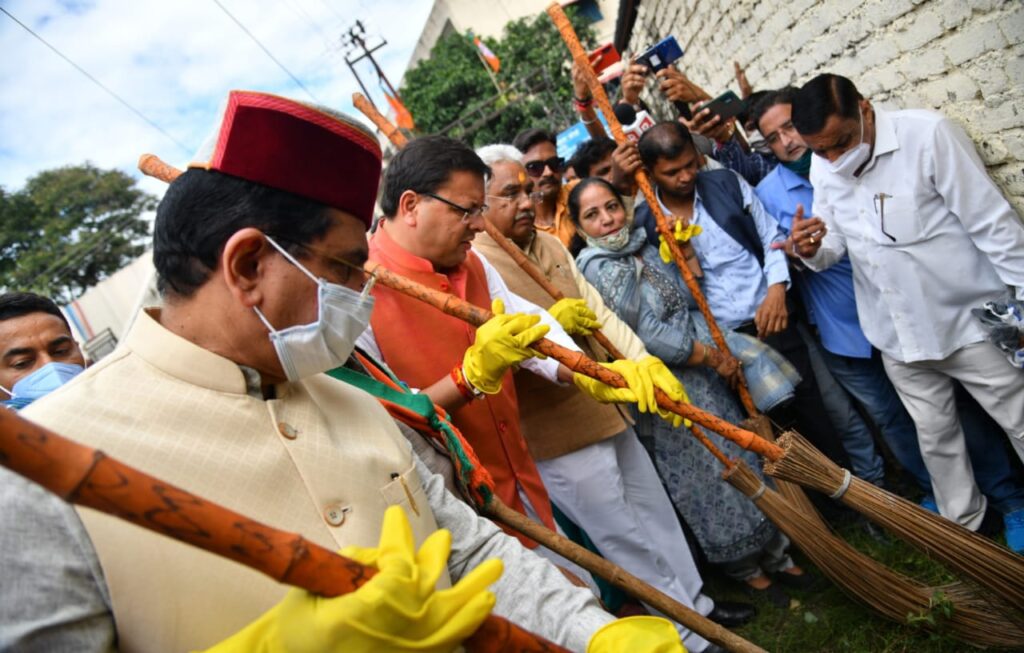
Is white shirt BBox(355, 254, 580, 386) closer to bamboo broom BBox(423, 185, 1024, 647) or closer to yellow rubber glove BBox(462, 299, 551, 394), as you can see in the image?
yellow rubber glove BBox(462, 299, 551, 394)

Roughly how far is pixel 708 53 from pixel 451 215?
5032 mm

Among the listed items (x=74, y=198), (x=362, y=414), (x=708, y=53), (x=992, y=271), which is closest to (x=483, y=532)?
(x=362, y=414)

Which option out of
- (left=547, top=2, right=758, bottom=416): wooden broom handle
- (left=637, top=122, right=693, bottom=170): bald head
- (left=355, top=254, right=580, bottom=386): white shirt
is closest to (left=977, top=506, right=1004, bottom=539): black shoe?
(left=547, top=2, right=758, bottom=416): wooden broom handle

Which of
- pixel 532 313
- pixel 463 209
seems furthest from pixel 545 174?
pixel 463 209

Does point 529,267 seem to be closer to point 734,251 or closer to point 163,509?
point 734,251

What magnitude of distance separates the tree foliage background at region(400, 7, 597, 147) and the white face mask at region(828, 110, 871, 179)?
1587cm

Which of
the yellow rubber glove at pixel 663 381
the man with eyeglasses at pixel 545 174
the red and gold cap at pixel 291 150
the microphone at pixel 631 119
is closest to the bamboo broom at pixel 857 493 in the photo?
the yellow rubber glove at pixel 663 381

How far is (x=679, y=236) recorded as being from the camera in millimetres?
3609

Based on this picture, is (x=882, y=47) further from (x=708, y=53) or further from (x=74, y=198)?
(x=74, y=198)

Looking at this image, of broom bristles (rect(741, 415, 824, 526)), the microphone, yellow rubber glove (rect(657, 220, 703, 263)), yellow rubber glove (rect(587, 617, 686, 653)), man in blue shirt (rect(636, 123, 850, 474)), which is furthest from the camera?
the microphone

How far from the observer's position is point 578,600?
1.48m

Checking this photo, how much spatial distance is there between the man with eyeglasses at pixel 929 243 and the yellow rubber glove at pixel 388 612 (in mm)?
2876

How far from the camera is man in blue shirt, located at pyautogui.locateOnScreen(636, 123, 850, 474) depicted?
373 centimetres

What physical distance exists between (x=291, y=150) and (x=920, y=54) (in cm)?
344
